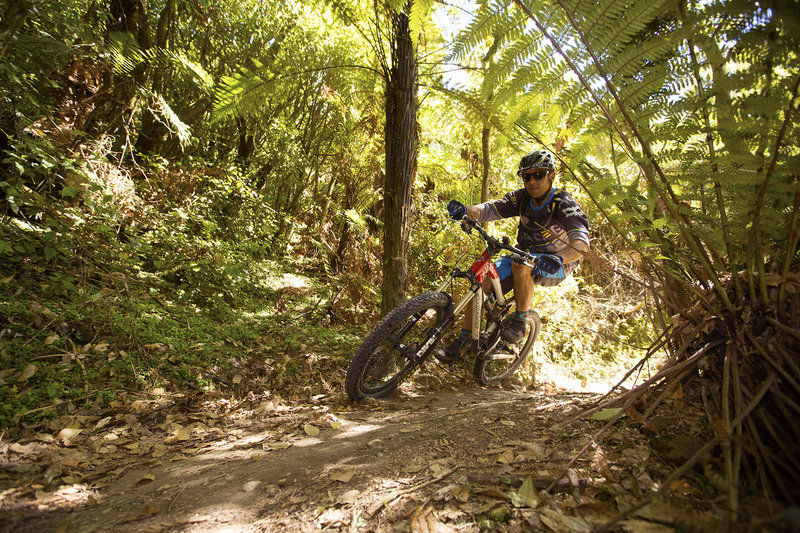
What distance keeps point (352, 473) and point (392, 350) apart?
1.61 meters

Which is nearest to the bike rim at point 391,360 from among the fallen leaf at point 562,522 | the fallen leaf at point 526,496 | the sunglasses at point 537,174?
the sunglasses at point 537,174

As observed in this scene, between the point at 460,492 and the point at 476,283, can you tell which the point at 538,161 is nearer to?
the point at 476,283

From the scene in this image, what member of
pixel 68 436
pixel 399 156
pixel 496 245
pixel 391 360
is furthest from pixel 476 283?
pixel 68 436

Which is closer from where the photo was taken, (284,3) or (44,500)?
(44,500)

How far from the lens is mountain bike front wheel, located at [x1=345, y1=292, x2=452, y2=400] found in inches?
116

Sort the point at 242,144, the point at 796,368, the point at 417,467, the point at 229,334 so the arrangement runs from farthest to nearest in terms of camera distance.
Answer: the point at 242,144
the point at 229,334
the point at 417,467
the point at 796,368

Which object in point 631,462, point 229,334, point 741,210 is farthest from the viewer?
point 229,334

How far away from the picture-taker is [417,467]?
1759mm

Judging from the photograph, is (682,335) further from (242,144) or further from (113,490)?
(242,144)

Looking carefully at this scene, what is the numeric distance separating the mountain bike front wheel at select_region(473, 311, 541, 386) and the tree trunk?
1.19m

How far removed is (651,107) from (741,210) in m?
0.63

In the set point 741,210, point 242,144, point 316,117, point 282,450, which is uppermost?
point 316,117

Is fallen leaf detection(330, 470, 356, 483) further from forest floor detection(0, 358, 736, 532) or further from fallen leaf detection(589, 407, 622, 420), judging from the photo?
fallen leaf detection(589, 407, 622, 420)

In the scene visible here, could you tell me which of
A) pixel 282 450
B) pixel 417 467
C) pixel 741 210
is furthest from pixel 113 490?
pixel 741 210
